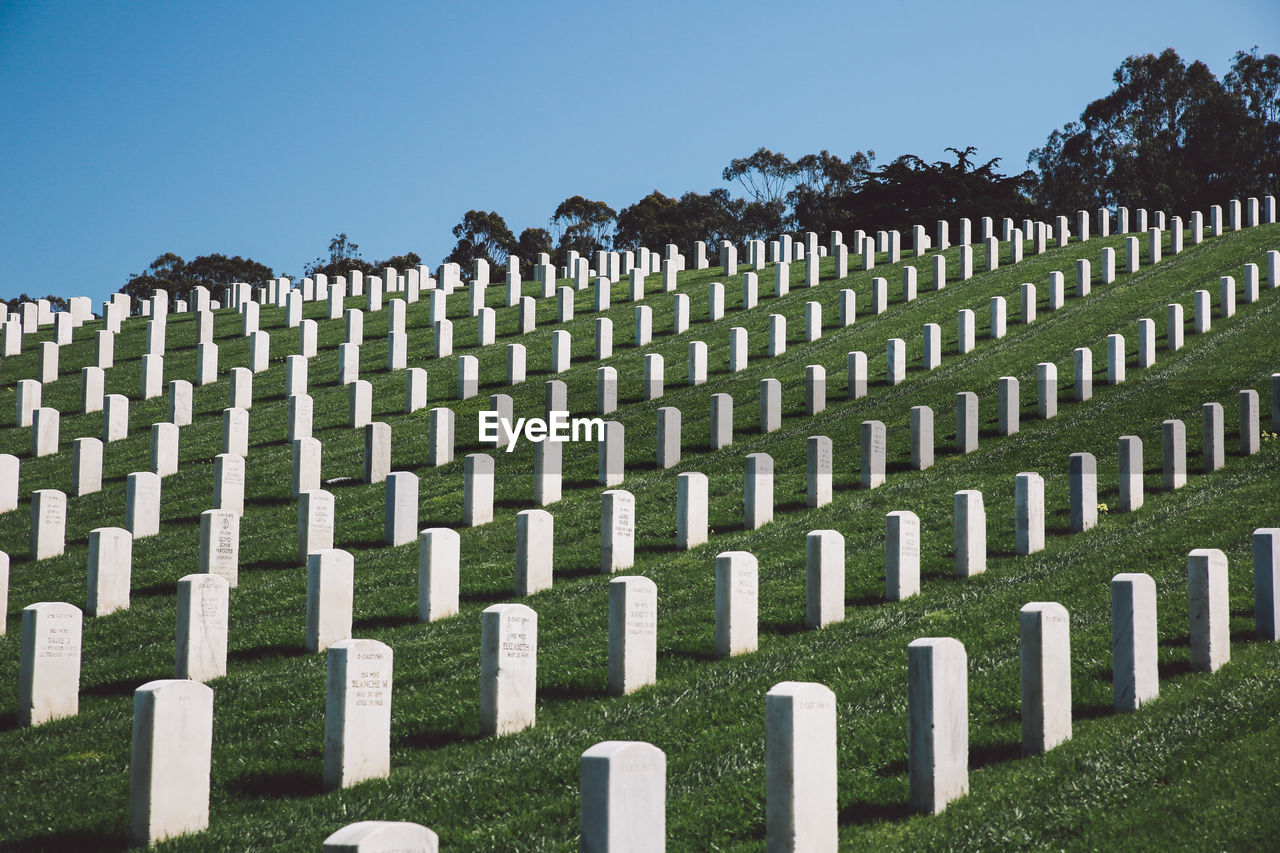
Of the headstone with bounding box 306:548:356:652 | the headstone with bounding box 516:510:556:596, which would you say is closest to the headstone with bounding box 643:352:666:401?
the headstone with bounding box 516:510:556:596

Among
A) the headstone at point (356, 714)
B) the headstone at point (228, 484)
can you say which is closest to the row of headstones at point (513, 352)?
the headstone at point (228, 484)

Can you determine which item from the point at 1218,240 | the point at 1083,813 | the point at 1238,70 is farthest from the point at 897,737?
the point at 1238,70

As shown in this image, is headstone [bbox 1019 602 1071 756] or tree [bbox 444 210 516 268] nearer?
headstone [bbox 1019 602 1071 756]

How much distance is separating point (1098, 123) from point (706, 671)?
6949cm

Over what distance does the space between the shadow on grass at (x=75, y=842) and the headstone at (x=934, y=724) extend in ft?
14.5

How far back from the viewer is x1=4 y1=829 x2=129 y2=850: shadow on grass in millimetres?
6426

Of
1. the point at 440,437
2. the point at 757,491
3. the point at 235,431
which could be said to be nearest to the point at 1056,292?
the point at 757,491

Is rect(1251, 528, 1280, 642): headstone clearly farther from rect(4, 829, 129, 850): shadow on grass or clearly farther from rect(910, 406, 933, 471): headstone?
rect(4, 829, 129, 850): shadow on grass

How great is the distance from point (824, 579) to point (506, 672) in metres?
3.31

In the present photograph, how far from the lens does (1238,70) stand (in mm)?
65812

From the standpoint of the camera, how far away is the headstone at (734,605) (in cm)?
951

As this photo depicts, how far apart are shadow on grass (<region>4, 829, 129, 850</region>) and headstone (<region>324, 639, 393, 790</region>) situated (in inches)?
47.9

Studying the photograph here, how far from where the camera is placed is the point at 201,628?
377 inches

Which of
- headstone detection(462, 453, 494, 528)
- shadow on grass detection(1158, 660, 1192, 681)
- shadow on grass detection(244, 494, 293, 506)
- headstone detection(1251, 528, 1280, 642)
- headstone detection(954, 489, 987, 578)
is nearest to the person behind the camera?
shadow on grass detection(1158, 660, 1192, 681)
